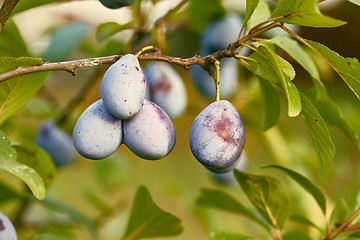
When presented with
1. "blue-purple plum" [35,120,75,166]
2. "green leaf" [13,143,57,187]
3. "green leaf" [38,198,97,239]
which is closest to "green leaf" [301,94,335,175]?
"green leaf" [13,143,57,187]

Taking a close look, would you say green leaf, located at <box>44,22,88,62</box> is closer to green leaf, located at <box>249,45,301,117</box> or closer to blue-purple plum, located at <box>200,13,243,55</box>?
blue-purple plum, located at <box>200,13,243,55</box>

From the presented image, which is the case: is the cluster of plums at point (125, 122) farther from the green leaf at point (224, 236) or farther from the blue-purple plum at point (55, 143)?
the blue-purple plum at point (55, 143)

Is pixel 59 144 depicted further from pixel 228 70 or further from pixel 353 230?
pixel 353 230

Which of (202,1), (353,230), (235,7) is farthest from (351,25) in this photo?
(353,230)

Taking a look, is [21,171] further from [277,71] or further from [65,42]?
[65,42]

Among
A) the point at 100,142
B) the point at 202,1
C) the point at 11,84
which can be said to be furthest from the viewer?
the point at 202,1

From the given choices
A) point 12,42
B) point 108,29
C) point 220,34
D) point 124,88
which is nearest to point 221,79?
point 220,34

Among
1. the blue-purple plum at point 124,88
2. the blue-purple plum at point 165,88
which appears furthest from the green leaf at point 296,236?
the blue-purple plum at point 124,88
